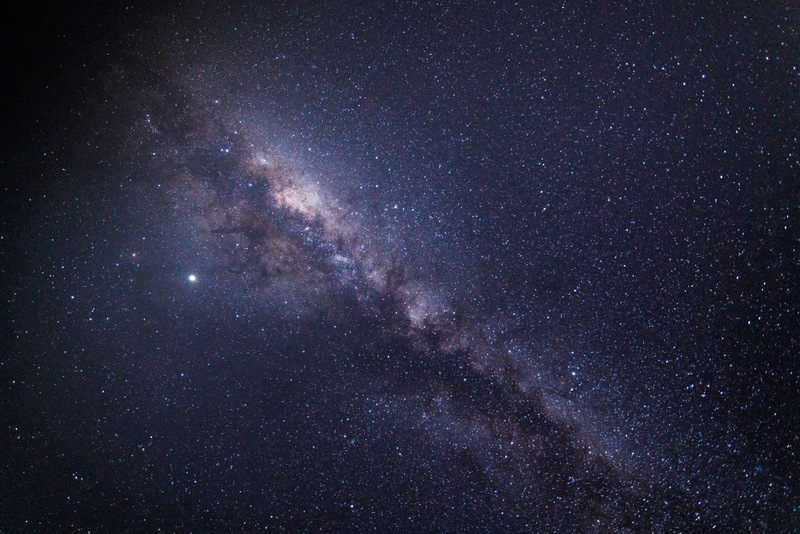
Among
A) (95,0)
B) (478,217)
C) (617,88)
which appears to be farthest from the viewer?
(95,0)

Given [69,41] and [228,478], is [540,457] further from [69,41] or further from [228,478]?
[69,41]

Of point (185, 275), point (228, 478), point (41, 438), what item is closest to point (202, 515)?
point (228, 478)

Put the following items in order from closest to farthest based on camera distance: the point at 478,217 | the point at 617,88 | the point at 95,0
A: the point at 617,88
the point at 478,217
the point at 95,0

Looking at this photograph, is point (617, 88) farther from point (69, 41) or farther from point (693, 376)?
point (69, 41)

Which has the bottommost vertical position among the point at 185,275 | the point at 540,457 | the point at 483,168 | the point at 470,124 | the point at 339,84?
the point at 540,457

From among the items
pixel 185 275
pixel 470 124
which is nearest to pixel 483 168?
pixel 470 124

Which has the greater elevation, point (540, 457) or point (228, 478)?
point (540, 457)

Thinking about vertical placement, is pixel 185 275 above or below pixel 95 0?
below

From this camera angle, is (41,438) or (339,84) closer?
(339,84)

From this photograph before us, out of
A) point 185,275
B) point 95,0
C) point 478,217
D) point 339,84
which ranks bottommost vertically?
Answer: point 185,275
